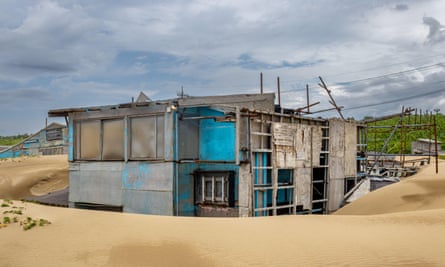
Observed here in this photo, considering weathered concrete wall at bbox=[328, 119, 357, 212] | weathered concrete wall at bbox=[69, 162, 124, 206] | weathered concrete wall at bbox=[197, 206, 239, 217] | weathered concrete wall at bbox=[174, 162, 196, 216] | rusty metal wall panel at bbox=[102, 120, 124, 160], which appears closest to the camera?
weathered concrete wall at bbox=[197, 206, 239, 217]

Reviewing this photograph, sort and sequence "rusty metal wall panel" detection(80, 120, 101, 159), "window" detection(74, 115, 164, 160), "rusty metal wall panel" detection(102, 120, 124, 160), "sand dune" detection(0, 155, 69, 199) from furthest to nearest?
"sand dune" detection(0, 155, 69, 199) → "rusty metal wall panel" detection(80, 120, 101, 159) → "rusty metal wall panel" detection(102, 120, 124, 160) → "window" detection(74, 115, 164, 160)

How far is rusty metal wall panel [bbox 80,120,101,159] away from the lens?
15602mm

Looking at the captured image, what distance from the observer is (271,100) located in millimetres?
16188

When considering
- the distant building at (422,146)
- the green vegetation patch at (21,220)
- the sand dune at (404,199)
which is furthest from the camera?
the distant building at (422,146)

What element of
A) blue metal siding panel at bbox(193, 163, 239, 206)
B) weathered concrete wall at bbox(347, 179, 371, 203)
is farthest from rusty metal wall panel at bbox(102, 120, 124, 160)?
weathered concrete wall at bbox(347, 179, 371, 203)

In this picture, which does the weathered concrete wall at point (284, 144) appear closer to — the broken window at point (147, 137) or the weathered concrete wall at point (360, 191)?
the broken window at point (147, 137)

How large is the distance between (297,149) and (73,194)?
9.52 m

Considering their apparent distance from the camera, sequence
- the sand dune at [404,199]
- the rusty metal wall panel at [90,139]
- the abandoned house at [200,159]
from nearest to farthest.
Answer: the abandoned house at [200,159] < the sand dune at [404,199] < the rusty metal wall panel at [90,139]

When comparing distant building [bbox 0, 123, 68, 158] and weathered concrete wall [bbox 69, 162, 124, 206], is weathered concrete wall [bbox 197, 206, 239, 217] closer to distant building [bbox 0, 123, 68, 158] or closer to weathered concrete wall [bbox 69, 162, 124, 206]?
weathered concrete wall [bbox 69, 162, 124, 206]

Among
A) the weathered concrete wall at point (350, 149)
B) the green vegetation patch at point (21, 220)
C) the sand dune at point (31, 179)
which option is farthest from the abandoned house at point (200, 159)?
the sand dune at point (31, 179)

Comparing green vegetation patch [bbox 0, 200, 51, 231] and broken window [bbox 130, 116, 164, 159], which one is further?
broken window [bbox 130, 116, 164, 159]

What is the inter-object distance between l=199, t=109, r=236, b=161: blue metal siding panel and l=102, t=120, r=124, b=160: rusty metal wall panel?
3.25 m

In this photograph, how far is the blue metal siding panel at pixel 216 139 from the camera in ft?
43.2

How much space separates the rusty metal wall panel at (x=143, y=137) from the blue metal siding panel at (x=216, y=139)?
174cm
